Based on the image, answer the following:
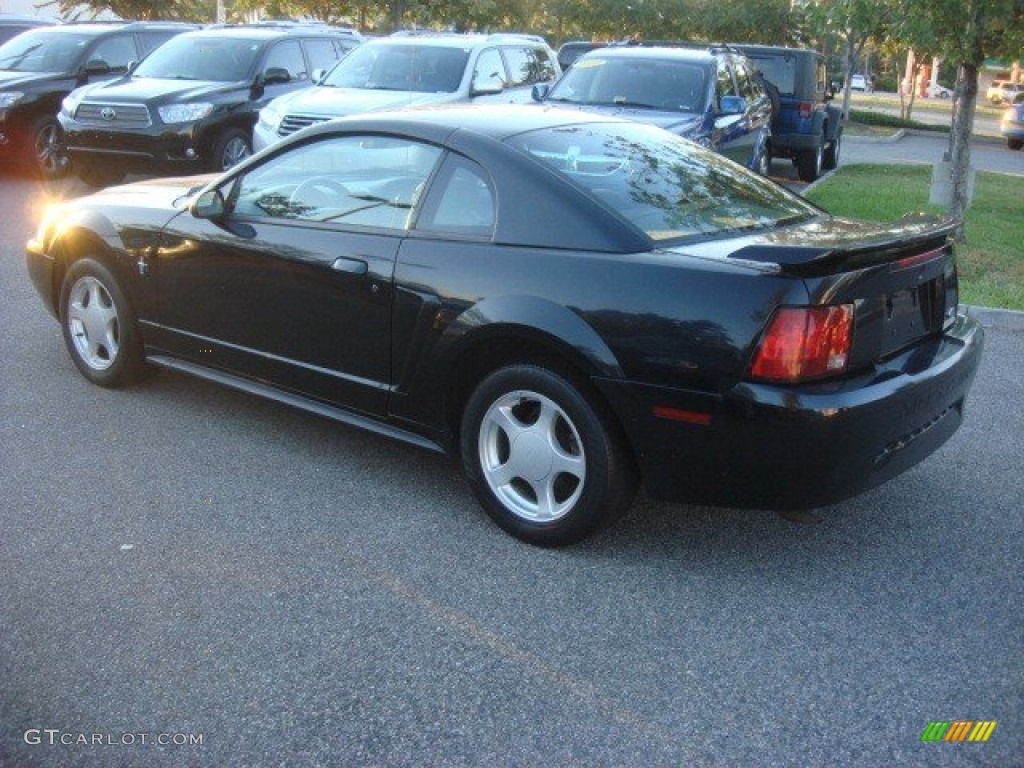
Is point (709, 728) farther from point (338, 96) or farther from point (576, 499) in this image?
point (338, 96)

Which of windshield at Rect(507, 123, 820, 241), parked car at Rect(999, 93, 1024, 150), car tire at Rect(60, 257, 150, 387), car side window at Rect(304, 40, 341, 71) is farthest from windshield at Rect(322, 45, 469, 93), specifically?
parked car at Rect(999, 93, 1024, 150)

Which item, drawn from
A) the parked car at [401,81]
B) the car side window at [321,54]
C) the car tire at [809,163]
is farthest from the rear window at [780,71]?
the car side window at [321,54]

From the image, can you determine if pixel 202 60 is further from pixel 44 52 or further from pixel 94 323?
pixel 94 323

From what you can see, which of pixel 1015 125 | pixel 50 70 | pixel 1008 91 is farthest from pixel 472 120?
pixel 1008 91

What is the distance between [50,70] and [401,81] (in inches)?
208

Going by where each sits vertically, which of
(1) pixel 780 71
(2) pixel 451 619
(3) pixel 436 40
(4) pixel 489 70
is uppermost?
(3) pixel 436 40

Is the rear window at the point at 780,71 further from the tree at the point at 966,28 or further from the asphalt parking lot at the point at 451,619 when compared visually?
the asphalt parking lot at the point at 451,619

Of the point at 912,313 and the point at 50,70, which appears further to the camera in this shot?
the point at 50,70

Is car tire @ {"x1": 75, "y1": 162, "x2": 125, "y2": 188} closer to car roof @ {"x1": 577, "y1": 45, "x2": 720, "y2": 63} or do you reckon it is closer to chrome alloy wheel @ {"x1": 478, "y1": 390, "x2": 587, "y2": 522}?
car roof @ {"x1": 577, "y1": 45, "x2": 720, "y2": 63}

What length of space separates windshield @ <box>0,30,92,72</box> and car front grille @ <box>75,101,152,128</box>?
2379 mm

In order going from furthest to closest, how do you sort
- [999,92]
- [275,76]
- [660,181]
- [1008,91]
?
[999,92] < [1008,91] < [275,76] < [660,181]

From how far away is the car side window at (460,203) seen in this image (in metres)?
4.27

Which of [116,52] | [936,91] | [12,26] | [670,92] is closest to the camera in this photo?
[670,92]

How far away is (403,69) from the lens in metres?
11.9
